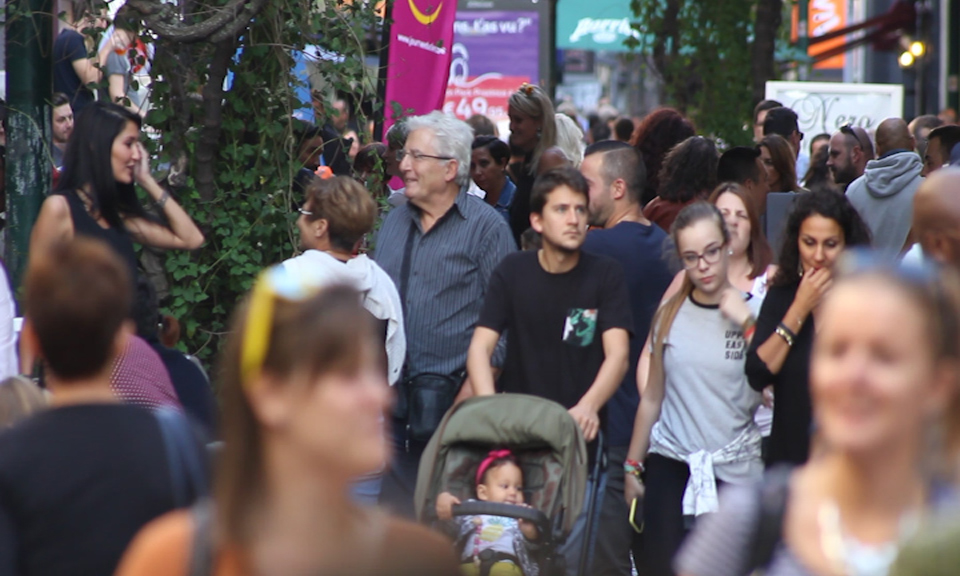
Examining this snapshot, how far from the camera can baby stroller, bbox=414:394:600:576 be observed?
4.92 m

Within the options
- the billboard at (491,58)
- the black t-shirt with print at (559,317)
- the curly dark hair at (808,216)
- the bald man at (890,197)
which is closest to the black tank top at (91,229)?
the black t-shirt with print at (559,317)

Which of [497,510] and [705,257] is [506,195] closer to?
[705,257]

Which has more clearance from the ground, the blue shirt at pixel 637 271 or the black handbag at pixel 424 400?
the blue shirt at pixel 637 271

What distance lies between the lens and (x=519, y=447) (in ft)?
16.5

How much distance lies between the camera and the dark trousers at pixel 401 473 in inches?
230

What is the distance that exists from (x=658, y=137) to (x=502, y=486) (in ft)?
12.0

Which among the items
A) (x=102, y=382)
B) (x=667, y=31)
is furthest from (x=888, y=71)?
(x=102, y=382)

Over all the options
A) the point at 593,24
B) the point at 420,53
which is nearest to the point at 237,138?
the point at 420,53

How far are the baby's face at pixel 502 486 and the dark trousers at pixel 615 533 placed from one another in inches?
22.1

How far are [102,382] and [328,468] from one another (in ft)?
3.54

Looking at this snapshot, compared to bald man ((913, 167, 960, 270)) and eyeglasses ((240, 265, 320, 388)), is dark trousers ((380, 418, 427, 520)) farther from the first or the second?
eyeglasses ((240, 265, 320, 388))

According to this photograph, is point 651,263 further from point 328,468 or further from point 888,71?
point 888,71

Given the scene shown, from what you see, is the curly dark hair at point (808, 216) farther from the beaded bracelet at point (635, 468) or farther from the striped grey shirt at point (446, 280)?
the striped grey shirt at point (446, 280)

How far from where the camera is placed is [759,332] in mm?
4824
